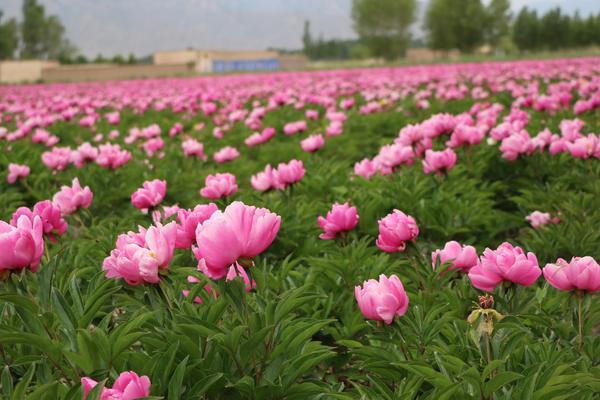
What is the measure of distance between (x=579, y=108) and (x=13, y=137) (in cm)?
579

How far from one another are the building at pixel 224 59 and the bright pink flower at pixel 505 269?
5721 cm

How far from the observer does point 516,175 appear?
15.0ft

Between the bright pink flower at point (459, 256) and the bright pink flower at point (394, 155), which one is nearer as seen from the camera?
the bright pink flower at point (459, 256)

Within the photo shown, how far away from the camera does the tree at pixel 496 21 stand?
238 feet

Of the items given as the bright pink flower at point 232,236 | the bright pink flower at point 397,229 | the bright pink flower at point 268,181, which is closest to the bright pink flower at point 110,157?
the bright pink flower at point 268,181

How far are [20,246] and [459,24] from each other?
78242 mm

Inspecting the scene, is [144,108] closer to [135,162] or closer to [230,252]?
[135,162]

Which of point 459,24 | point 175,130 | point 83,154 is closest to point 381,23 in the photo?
point 459,24

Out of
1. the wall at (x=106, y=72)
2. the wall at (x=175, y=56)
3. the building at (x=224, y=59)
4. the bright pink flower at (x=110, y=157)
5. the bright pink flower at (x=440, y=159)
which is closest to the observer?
the bright pink flower at (x=440, y=159)

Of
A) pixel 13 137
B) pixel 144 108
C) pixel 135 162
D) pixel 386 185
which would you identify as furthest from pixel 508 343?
pixel 144 108

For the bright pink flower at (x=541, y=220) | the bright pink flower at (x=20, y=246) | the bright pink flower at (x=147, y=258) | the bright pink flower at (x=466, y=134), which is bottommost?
the bright pink flower at (x=541, y=220)

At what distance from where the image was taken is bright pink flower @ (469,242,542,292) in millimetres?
1617

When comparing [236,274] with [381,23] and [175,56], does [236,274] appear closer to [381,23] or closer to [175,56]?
[381,23]

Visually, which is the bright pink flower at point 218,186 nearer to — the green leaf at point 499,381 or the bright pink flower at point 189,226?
the bright pink flower at point 189,226
